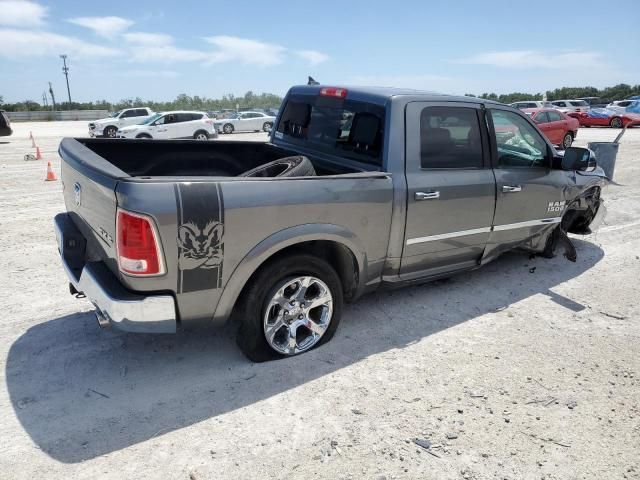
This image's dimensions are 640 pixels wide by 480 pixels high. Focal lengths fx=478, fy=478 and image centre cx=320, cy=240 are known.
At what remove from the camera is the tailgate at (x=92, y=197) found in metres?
2.65

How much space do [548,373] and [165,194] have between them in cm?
278

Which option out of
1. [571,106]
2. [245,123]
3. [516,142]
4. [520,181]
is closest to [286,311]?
[520,181]

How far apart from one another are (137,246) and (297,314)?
1.22 m

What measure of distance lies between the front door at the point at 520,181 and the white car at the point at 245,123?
25.6m

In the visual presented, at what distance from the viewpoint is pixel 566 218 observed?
5.57 m

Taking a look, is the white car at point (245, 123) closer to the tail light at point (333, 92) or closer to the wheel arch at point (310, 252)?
the tail light at point (333, 92)

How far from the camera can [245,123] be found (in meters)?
29.4

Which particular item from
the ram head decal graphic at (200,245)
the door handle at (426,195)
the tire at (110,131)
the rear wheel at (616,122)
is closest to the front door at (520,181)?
the door handle at (426,195)

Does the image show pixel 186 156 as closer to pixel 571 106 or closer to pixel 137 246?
pixel 137 246

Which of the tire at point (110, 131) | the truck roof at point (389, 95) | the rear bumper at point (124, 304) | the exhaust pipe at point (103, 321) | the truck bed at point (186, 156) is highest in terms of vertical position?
the truck roof at point (389, 95)

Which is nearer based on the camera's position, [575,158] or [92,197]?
[92,197]

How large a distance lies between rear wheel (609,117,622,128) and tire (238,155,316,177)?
31.6 meters

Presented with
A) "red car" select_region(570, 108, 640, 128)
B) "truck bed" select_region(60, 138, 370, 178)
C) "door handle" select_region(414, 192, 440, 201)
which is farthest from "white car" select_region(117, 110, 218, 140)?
"red car" select_region(570, 108, 640, 128)

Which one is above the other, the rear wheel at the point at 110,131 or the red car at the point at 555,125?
the red car at the point at 555,125
